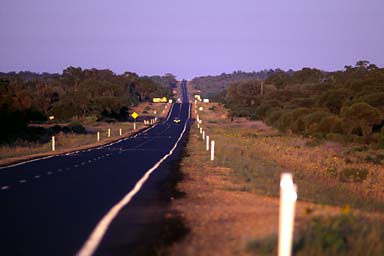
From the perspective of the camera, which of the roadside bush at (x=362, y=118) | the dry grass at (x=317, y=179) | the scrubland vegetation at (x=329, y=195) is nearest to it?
the scrubland vegetation at (x=329, y=195)

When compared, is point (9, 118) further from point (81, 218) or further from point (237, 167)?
point (81, 218)

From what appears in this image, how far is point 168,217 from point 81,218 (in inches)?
63.1

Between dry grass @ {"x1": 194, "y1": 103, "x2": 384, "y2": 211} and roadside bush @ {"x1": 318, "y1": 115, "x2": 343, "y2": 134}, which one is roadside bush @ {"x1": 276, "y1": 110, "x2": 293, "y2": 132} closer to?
roadside bush @ {"x1": 318, "y1": 115, "x2": 343, "y2": 134}

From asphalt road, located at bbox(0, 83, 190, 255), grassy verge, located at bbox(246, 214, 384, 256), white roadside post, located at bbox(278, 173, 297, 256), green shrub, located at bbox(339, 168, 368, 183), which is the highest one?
white roadside post, located at bbox(278, 173, 297, 256)

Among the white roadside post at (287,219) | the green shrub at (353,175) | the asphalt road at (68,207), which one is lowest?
the green shrub at (353,175)

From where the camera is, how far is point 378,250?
809 centimetres

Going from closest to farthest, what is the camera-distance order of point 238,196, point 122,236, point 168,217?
point 122,236, point 168,217, point 238,196

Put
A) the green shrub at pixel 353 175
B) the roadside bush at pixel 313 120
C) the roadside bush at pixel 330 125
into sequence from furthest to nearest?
the roadside bush at pixel 313 120 < the roadside bush at pixel 330 125 < the green shrub at pixel 353 175

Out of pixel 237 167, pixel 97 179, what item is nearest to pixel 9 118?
pixel 237 167

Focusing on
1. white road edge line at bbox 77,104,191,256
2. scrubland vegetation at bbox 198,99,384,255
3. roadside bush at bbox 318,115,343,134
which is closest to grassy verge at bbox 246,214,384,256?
scrubland vegetation at bbox 198,99,384,255

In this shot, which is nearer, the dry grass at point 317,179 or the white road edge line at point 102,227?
the white road edge line at point 102,227

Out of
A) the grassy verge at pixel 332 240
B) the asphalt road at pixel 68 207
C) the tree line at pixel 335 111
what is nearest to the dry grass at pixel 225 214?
the grassy verge at pixel 332 240

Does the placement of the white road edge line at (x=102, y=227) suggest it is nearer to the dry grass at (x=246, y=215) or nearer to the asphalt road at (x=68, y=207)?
the asphalt road at (x=68, y=207)

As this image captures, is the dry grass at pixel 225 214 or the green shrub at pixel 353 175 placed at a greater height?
the dry grass at pixel 225 214
